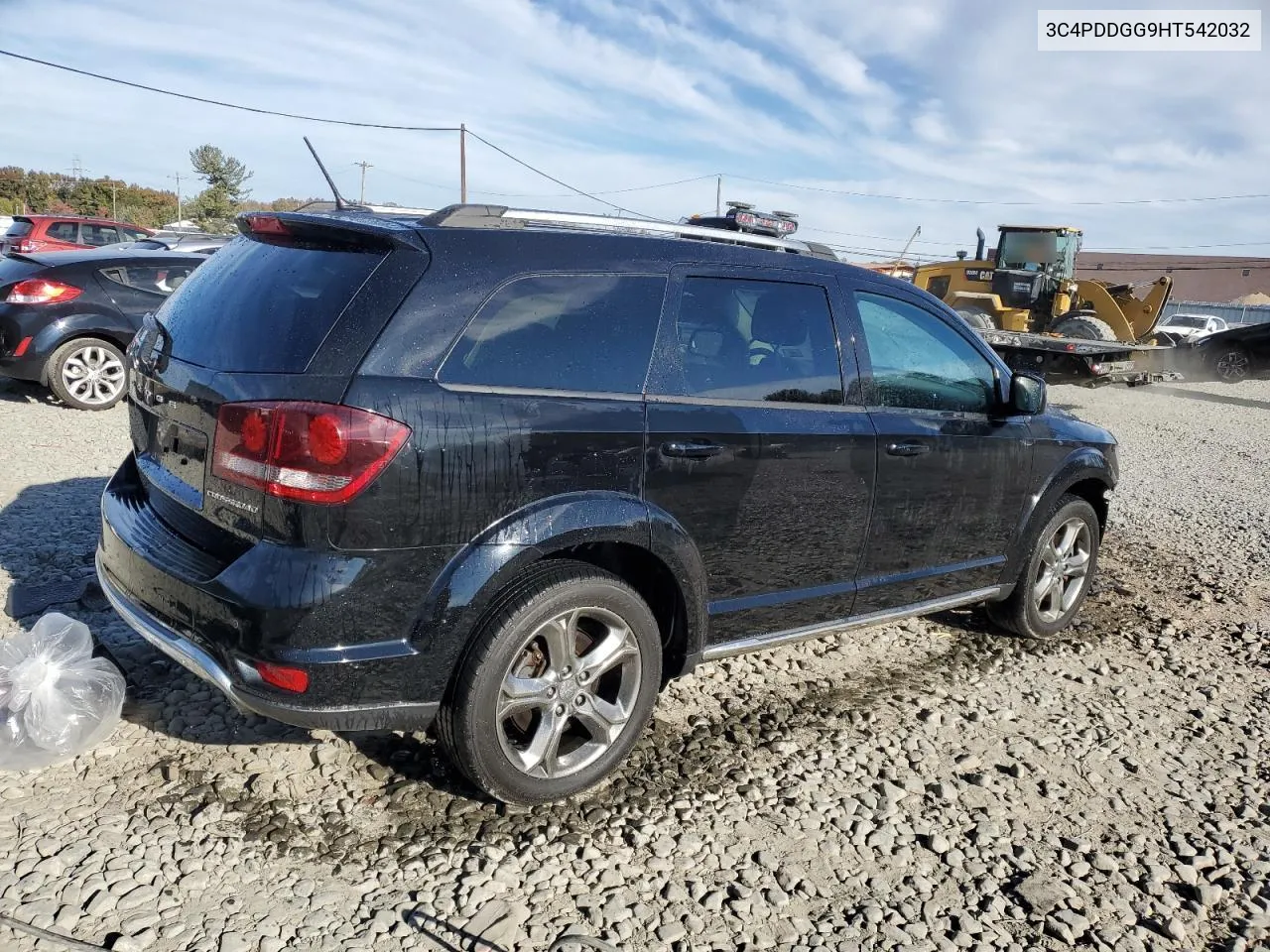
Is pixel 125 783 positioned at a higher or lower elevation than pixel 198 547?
lower

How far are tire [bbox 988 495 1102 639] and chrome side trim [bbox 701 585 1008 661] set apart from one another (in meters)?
0.22

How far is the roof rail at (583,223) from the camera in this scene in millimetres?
2924

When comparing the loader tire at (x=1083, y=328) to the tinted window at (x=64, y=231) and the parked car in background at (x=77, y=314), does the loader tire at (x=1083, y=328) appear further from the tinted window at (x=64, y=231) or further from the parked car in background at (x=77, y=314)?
the tinted window at (x=64, y=231)

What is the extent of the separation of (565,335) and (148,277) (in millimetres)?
7350

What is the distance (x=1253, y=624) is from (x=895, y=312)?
9.88 feet

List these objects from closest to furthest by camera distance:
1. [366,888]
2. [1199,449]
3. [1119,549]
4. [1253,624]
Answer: [366,888] → [1253,624] → [1119,549] → [1199,449]

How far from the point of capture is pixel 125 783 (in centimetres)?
297

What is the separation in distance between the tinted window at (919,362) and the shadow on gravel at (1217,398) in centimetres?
1471

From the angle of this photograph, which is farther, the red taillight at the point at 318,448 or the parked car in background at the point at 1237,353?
the parked car in background at the point at 1237,353

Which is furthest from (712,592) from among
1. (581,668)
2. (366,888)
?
(366,888)

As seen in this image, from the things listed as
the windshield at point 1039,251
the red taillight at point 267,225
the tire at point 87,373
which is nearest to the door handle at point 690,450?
the red taillight at point 267,225

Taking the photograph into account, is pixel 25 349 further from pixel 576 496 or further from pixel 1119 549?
pixel 1119 549

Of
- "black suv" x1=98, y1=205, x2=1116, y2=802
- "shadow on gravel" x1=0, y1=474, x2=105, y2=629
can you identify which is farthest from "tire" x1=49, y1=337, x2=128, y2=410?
"black suv" x1=98, y1=205, x2=1116, y2=802

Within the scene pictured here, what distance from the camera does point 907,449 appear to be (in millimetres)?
3768
